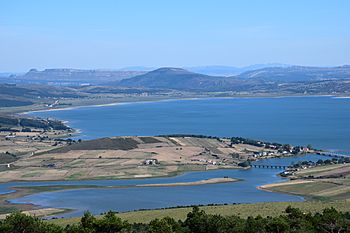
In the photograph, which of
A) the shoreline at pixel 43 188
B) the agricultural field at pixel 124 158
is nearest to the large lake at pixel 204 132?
the shoreline at pixel 43 188

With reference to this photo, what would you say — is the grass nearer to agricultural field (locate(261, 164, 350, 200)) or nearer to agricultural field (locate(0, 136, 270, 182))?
agricultural field (locate(261, 164, 350, 200))

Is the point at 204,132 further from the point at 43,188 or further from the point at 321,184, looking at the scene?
the point at 321,184

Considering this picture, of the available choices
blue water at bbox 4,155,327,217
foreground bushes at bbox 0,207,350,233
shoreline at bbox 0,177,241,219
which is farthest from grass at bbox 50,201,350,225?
shoreline at bbox 0,177,241,219

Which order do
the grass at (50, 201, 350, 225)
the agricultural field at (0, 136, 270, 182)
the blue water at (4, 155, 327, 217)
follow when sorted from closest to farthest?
the grass at (50, 201, 350, 225), the blue water at (4, 155, 327, 217), the agricultural field at (0, 136, 270, 182)

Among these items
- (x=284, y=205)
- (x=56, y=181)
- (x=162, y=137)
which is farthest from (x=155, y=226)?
(x=162, y=137)

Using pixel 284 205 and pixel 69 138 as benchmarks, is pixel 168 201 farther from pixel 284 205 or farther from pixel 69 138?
Result: pixel 69 138

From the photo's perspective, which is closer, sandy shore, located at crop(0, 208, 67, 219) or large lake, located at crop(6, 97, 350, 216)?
sandy shore, located at crop(0, 208, 67, 219)

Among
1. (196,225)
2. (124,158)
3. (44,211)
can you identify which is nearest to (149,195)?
(44,211)
